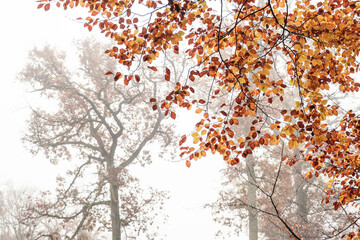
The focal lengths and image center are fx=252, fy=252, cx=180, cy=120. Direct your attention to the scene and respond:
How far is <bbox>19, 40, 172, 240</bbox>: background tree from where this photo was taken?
33.4 feet

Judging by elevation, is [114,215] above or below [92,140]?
below

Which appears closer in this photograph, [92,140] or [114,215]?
[114,215]

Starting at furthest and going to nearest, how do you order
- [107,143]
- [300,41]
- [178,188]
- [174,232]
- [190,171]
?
1. [190,171]
2. [178,188]
3. [174,232]
4. [107,143]
5. [300,41]

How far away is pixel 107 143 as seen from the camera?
1280 cm

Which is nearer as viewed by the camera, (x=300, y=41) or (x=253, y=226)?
(x=300, y=41)

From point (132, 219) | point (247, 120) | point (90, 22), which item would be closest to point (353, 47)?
point (90, 22)

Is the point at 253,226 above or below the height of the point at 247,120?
below

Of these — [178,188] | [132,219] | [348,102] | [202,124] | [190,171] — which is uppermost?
[190,171]

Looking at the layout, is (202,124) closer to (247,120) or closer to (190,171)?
(247,120)

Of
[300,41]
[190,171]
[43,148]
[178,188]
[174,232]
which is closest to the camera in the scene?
[300,41]

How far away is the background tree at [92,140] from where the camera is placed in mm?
10188

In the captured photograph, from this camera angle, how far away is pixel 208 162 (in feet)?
285

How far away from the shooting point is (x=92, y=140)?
13.1 meters

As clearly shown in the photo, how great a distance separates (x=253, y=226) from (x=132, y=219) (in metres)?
5.11
